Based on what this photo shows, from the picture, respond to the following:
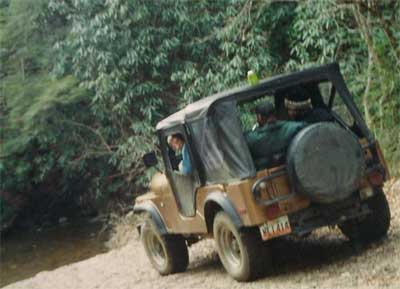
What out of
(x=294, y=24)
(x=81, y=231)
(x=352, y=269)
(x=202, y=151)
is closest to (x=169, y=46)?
(x=294, y=24)

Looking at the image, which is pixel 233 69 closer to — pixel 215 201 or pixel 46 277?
pixel 46 277

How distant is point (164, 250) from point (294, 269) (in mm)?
2147

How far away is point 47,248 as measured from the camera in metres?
17.7

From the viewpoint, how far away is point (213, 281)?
7.82 meters

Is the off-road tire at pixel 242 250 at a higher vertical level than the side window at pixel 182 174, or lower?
lower

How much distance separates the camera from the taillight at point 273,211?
666 cm

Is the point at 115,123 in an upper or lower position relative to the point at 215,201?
upper

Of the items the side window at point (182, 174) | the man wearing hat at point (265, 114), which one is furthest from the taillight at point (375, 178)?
the side window at point (182, 174)

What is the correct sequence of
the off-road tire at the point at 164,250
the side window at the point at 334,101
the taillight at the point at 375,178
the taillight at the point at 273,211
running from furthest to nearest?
1. the off-road tire at the point at 164,250
2. the side window at the point at 334,101
3. the taillight at the point at 375,178
4. the taillight at the point at 273,211

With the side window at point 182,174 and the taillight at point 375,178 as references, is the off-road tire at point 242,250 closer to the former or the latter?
the side window at point 182,174

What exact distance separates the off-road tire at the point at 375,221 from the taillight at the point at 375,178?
0.33 meters

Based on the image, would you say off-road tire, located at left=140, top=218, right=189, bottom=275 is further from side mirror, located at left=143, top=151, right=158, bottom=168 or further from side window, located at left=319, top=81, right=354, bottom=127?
side window, located at left=319, top=81, right=354, bottom=127

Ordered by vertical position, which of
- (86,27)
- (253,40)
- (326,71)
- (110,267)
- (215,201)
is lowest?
(110,267)

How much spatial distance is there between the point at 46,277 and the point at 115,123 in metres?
5.85
